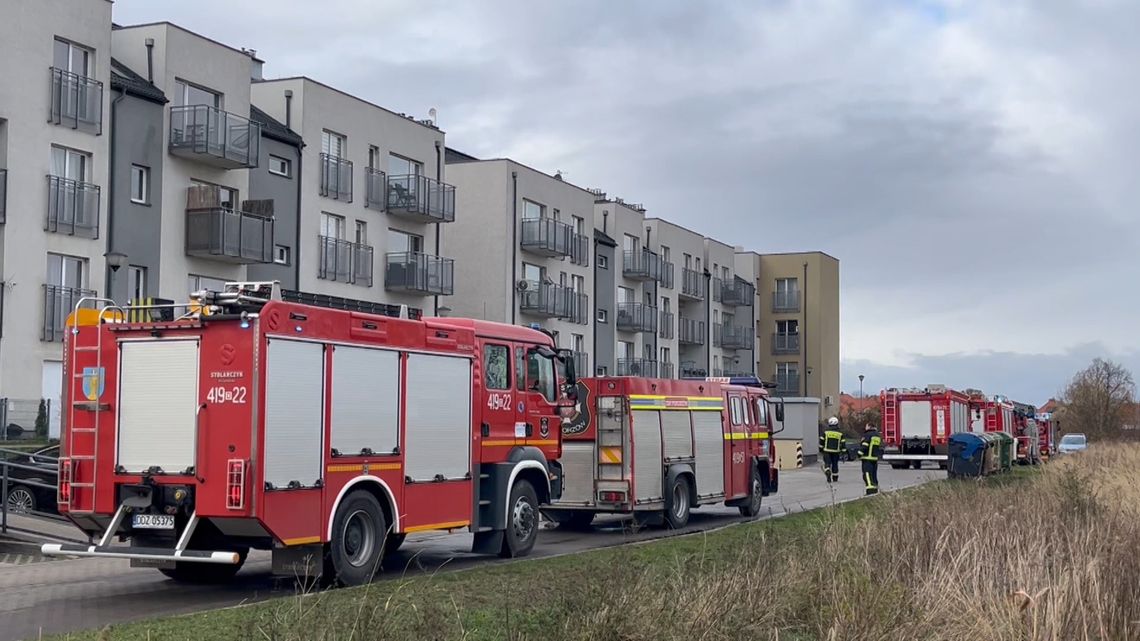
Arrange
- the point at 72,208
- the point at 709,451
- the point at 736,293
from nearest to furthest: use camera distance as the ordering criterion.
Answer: the point at 709,451 < the point at 72,208 < the point at 736,293

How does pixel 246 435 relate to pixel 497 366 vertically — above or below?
below

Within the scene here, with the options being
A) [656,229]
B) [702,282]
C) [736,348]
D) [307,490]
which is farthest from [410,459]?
[736,348]

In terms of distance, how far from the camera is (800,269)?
78562 millimetres

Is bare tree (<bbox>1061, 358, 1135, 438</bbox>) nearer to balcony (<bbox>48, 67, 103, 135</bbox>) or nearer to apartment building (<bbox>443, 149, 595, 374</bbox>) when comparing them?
apartment building (<bbox>443, 149, 595, 374</bbox>)

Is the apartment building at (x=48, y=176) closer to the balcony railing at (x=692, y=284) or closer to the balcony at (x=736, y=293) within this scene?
the balcony railing at (x=692, y=284)

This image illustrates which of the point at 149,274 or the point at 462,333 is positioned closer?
the point at 462,333

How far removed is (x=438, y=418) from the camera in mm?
14258

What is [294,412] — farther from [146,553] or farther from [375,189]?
[375,189]

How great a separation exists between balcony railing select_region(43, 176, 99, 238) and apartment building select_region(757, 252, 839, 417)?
53677 mm

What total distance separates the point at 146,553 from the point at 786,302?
69.0 meters

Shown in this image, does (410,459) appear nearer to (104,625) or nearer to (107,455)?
(107,455)

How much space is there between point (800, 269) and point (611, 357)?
86.1 ft

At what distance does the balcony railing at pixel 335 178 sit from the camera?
37.5 m

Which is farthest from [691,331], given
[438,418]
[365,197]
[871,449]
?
[438,418]
